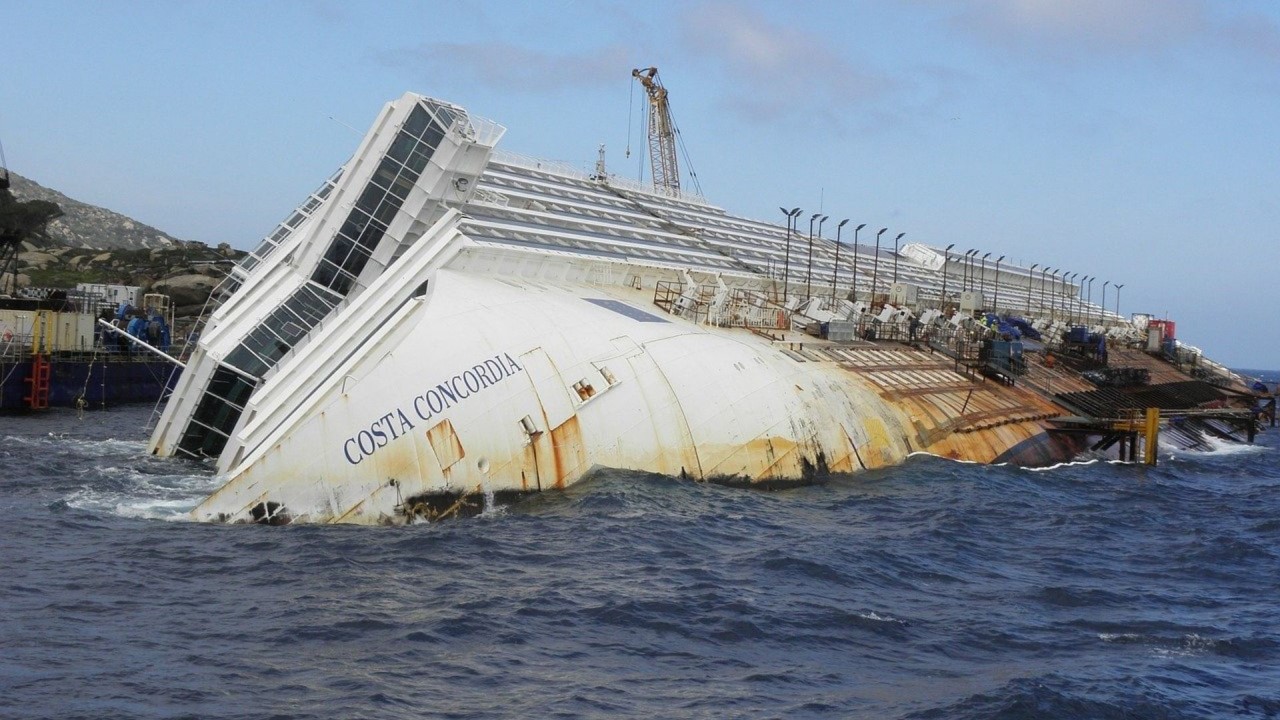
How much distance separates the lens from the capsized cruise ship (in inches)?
1199

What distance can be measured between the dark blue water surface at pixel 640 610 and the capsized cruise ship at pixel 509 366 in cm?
165

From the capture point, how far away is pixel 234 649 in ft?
66.5

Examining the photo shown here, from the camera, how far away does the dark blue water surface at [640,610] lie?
739 inches

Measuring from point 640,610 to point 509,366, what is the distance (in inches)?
436

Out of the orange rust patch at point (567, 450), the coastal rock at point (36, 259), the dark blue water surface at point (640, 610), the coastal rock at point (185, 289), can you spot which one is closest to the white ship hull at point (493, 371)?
the orange rust patch at point (567, 450)

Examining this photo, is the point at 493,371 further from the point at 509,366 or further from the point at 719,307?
the point at 719,307

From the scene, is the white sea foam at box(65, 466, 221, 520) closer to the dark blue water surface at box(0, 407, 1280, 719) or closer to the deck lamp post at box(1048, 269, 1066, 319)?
the dark blue water surface at box(0, 407, 1280, 719)

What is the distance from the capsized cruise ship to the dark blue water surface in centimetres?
165

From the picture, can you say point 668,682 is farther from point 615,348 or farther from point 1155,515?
point 1155,515

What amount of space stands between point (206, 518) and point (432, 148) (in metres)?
19.6

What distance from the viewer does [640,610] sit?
76.4 feet

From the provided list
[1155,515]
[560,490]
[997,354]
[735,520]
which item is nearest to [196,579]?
[560,490]

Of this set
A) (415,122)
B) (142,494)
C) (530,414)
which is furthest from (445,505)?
(415,122)

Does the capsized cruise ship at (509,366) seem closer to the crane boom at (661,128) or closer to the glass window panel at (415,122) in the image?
the glass window panel at (415,122)
